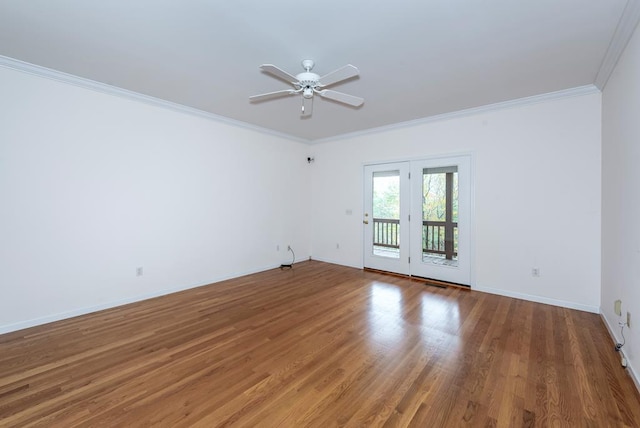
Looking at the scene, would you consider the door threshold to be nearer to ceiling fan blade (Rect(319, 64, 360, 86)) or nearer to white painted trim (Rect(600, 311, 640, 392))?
white painted trim (Rect(600, 311, 640, 392))

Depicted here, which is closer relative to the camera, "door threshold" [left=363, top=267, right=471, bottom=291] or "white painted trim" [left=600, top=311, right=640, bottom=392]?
"white painted trim" [left=600, top=311, right=640, bottom=392]

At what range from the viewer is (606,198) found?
304cm

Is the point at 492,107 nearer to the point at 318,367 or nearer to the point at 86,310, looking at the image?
the point at 318,367

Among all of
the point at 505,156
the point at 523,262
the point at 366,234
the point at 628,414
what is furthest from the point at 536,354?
the point at 366,234

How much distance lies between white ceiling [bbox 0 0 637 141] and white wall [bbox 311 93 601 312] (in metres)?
0.46

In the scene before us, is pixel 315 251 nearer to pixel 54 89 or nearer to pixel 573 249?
pixel 573 249

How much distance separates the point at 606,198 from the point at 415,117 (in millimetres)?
2644

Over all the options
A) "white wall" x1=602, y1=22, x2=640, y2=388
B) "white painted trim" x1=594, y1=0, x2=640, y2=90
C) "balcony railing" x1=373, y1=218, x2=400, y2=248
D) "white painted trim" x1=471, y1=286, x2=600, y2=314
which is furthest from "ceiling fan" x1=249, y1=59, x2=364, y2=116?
"white painted trim" x1=471, y1=286, x2=600, y2=314

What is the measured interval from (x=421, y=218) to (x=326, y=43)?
3.26m

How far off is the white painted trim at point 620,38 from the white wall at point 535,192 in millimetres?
547

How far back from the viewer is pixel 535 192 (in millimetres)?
3682

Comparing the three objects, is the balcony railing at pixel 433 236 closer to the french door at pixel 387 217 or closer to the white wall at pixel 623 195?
the french door at pixel 387 217

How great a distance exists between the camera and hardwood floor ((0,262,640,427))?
175 cm

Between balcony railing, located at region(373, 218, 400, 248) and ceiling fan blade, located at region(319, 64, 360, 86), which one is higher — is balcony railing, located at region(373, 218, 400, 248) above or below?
below
